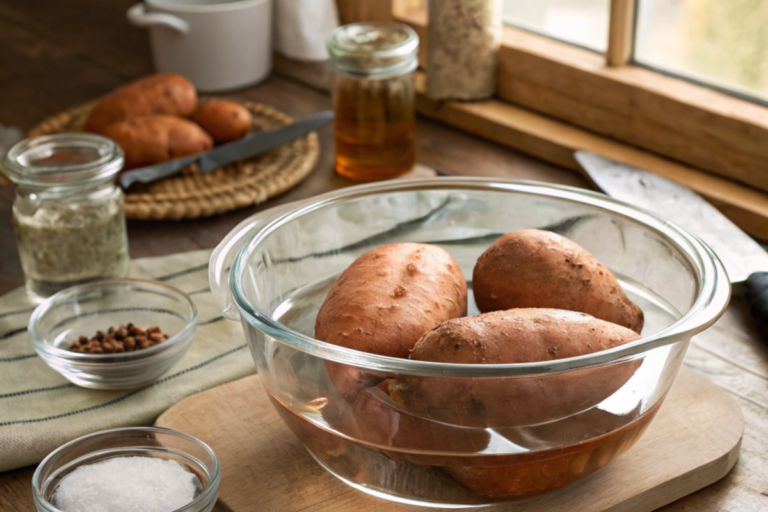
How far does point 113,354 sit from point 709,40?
2.89 feet

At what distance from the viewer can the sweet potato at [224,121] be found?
4.18 feet

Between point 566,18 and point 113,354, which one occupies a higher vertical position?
point 566,18

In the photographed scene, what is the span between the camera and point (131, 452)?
656 millimetres

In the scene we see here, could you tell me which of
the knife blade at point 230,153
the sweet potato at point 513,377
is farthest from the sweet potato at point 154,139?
Result: the sweet potato at point 513,377

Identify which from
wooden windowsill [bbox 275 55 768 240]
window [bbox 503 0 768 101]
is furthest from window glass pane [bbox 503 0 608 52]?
wooden windowsill [bbox 275 55 768 240]

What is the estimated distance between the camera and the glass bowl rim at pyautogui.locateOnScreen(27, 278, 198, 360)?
76cm

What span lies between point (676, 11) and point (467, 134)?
14.6 inches

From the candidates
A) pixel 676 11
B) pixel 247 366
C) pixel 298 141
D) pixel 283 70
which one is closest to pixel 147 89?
pixel 298 141

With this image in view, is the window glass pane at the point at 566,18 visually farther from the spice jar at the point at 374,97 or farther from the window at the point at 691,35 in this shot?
the spice jar at the point at 374,97

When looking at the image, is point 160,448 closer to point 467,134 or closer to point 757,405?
point 757,405

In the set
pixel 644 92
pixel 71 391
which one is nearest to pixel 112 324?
pixel 71 391

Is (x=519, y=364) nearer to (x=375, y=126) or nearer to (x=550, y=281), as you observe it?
(x=550, y=281)

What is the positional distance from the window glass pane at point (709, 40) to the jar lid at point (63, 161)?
77 cm

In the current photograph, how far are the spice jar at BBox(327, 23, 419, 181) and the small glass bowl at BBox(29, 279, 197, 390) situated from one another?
419mm
